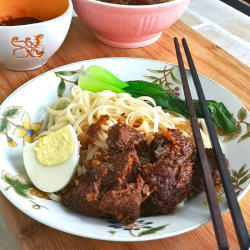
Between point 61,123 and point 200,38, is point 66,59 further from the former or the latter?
point 200,38

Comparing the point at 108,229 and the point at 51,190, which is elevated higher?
the point at 108,229

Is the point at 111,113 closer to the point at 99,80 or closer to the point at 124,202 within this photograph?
the point at 99,80

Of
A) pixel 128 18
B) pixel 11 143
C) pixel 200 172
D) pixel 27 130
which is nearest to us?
pixel 200 172

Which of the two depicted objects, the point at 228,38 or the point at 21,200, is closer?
the point at 21,200

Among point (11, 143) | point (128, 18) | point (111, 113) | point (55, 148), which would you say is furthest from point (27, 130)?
point (128, 18)

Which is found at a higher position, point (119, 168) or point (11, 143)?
point (119, 168)

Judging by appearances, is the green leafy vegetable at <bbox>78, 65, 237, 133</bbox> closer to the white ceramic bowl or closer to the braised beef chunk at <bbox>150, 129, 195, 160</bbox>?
the white ceramic bowl

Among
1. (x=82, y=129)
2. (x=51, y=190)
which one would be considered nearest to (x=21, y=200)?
(x=51, y=190)

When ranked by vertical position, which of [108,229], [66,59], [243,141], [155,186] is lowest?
[66,59]
